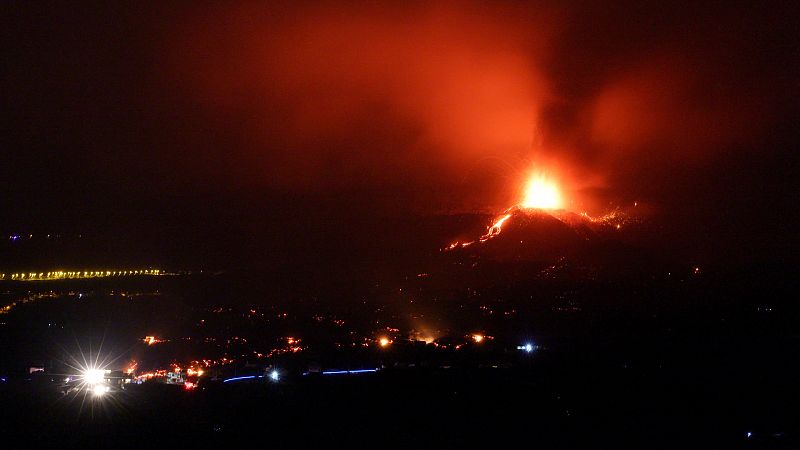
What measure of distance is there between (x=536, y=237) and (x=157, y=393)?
44660mm

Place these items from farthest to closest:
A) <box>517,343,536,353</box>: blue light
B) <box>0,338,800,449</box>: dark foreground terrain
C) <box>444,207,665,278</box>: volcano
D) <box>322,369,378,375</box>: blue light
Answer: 1. <box>444,207,665,278</box>: volcano
2. <box>517,343,536,353</box>: blue light
3. <box>322,369,378,375</box>: blue light
4. <box>0,338,800,449</box>: dark foreground terrain

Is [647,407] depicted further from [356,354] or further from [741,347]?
[356,354]

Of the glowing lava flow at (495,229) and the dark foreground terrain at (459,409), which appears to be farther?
the glowing lava flow at (495,229)

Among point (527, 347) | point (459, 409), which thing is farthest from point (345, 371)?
point (527, 347)

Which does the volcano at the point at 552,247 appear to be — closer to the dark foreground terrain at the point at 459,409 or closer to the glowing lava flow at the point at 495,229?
the glowing lava flow at the point at 495,229

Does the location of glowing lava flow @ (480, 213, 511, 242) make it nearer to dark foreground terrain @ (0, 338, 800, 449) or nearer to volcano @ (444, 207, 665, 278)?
volcano @ (444, 207, 665, 278)

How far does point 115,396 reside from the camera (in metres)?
12.1

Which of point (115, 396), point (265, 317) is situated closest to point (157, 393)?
point (115, 396)

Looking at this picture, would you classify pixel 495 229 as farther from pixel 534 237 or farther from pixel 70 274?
pixel 70 274

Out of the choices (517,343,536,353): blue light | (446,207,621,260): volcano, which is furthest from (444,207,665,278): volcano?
(517,343,536,353): blue light

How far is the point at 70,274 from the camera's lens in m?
57.2

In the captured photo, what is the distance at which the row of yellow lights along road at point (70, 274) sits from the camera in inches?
2116

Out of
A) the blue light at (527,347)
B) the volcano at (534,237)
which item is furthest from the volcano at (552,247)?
the blue light at (527,347)

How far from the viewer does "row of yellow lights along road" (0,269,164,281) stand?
2116 inches
